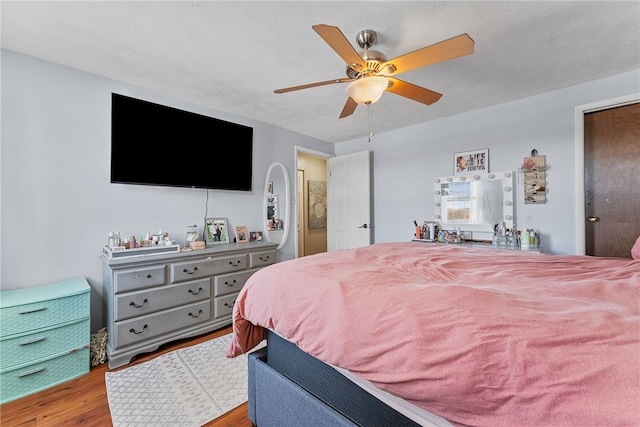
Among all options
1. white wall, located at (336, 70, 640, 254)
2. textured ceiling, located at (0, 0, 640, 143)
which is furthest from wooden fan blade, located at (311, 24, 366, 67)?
white wall, located at (336, 70, 640, 254)

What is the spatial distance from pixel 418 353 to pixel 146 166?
279 centimetres

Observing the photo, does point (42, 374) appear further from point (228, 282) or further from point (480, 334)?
point (480, 334)

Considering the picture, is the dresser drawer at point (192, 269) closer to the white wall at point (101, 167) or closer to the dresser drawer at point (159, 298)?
the dresser drawer at point (159, 298)

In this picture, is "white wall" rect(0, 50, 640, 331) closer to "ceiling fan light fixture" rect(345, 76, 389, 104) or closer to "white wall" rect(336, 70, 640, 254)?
"white wall" rect(336, 70, 640, 254)

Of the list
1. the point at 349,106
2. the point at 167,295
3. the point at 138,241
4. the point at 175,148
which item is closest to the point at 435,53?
the point at 349,106

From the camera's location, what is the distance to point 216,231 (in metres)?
3.12

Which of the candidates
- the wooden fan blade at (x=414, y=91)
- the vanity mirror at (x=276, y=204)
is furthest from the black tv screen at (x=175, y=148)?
the wooden fan blade at (x=414, y=91)

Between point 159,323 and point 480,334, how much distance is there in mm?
2506

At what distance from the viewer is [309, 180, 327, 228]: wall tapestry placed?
5242 millimetres

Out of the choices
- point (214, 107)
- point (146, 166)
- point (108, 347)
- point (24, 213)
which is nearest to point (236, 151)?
point (214, 107)

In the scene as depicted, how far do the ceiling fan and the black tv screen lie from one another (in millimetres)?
1730

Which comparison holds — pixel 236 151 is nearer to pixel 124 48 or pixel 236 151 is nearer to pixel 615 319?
pixel 124 48

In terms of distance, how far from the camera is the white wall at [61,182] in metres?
2.02

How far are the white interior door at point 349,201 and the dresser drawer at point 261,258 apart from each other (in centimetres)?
148
